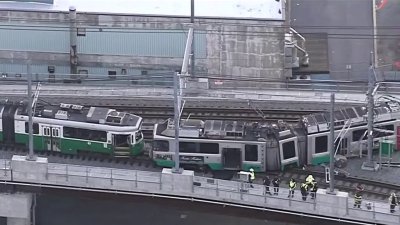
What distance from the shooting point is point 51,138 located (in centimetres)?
4303

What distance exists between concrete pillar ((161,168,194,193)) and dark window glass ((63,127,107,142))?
5364 mm

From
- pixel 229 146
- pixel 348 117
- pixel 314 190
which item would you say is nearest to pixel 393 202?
pixel 314 190

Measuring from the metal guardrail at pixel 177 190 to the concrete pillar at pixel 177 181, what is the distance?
0.04 metres

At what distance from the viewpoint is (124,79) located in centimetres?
5056

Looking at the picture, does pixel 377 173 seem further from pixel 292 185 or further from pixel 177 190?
Result: pixel 177 190

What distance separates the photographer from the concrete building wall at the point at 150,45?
51.2 meters

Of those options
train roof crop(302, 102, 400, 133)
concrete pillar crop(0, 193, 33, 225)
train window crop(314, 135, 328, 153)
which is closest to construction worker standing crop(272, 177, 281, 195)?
train window crop(314, 135, 328, 153)

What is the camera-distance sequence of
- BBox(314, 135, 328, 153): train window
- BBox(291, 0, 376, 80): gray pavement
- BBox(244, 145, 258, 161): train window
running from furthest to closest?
BBox(291, 0, 376, 80): gray pavement < BBox(314, 135, 328, 153): train window < BBox(244, 145, 258, 161): train window

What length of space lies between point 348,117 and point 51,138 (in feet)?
45.2

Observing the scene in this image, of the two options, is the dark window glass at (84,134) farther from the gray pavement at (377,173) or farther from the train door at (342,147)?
the gray pavement at (377,173)

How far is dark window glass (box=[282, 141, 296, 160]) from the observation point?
134 feet

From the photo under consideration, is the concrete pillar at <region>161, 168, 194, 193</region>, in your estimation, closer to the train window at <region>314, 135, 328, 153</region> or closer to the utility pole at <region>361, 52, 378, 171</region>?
the train window at <region>314, 135, 328, 153</region>

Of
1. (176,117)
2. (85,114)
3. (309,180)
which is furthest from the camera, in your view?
(85,114)

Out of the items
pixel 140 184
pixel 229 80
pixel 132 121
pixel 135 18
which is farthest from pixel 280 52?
pixel 140 184
